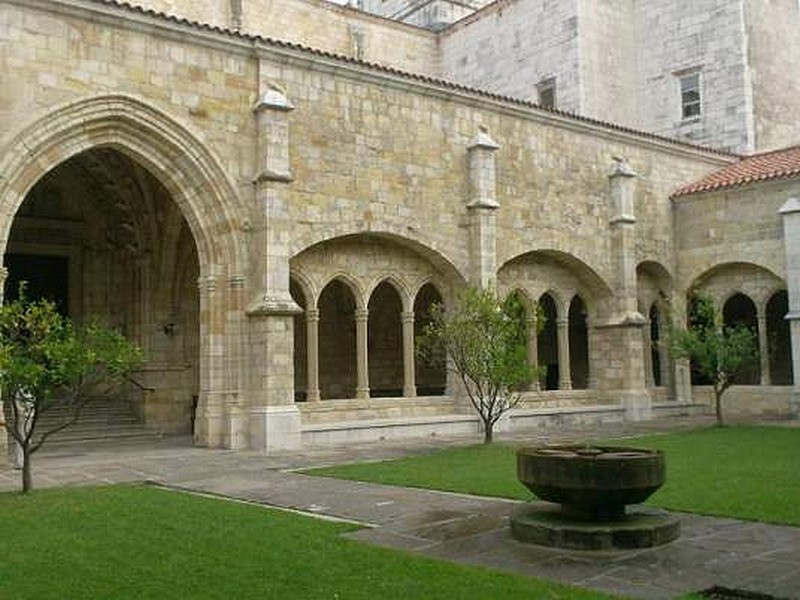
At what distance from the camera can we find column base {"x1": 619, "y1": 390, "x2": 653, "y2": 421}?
60.1 feet

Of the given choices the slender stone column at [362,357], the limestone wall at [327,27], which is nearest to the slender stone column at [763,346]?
the slender stone column at [362,357]

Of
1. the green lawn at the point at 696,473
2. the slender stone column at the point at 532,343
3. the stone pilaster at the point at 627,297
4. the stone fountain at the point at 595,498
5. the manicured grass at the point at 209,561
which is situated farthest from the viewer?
the stone pilaster at the point at 627,297

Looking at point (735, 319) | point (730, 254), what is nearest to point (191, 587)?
point (730, 254)

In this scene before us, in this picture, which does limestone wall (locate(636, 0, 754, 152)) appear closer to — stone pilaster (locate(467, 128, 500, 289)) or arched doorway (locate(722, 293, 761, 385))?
arched doorway (locate(722, 293, 761, 385))

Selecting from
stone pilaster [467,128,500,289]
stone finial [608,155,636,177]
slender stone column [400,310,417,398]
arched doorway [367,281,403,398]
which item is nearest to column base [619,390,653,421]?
stone pilaster [467,128,500,289]

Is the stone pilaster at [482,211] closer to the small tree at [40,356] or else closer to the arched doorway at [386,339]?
the arched doorway at [386,339]

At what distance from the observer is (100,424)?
1516 centimetres

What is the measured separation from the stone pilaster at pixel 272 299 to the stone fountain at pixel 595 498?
7145mm

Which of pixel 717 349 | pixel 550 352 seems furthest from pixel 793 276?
pixel 550 352

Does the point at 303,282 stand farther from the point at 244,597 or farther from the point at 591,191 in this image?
the point at 244,597

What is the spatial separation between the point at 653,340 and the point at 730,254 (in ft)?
8.86

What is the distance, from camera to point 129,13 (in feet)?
40.2

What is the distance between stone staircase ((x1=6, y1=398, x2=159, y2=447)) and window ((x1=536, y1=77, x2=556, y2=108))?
13.8 metres

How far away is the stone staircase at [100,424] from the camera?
14195mm
